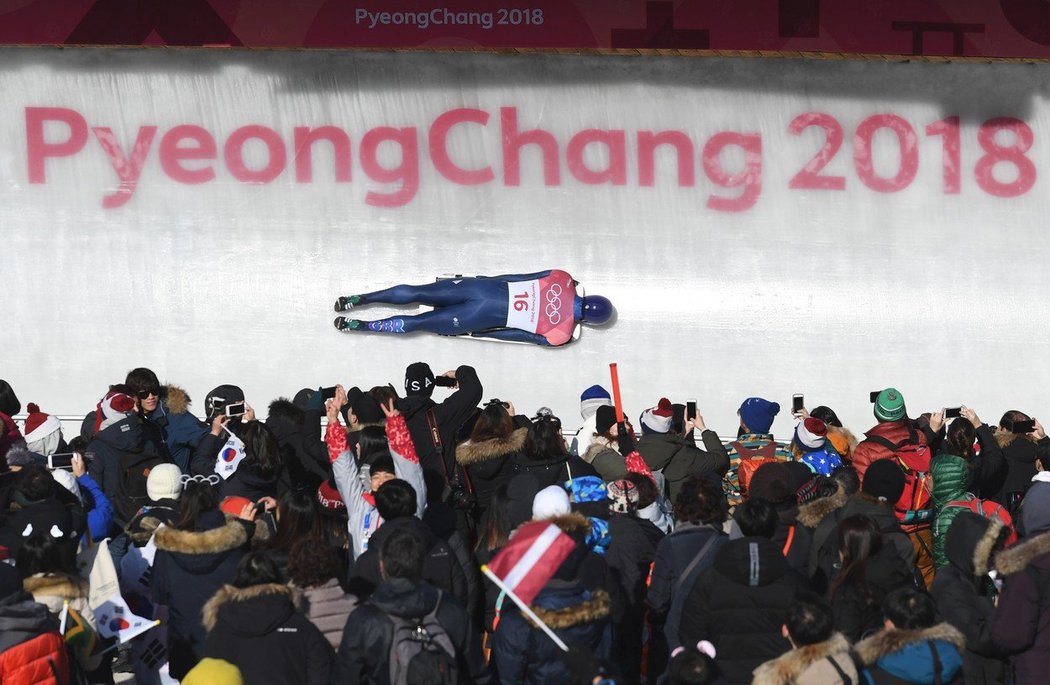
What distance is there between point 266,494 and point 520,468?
1059mm

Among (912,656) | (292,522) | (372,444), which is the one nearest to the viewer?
(912,656)

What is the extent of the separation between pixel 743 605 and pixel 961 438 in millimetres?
2224

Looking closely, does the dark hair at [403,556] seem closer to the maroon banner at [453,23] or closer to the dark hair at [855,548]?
the dark hair at [855,548]

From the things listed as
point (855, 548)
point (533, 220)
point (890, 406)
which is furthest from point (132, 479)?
point (533, 220)

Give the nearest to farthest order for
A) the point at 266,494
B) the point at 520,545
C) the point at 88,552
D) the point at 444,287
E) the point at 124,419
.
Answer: the point at 520,545 < the point at 88,552 < the point at 266,494 < the point at 124,419 < the point at 444,287

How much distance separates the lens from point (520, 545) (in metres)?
4.12

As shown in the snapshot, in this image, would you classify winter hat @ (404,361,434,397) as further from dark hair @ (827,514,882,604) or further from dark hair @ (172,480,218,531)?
dark hair @ (827,514,882,604)

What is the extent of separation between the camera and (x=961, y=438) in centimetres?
609

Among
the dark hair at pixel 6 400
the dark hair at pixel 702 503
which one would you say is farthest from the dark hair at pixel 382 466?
the dark hair at pixel 6 400

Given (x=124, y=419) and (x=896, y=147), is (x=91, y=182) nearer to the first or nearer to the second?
(x=124, y=419)

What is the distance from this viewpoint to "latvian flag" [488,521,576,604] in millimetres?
4062

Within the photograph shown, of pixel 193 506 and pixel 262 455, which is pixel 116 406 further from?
pixel 193 506

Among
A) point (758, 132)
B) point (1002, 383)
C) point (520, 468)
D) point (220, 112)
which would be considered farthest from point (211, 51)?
point (1002, 383)

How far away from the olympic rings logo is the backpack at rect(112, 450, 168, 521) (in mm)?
4547
